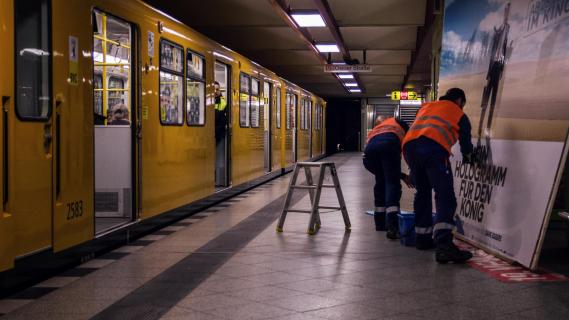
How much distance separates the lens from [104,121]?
8078 millimetres

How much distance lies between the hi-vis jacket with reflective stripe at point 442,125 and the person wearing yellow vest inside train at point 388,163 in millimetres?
1026

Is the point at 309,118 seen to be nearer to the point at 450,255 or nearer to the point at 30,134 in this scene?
the point at 450,255

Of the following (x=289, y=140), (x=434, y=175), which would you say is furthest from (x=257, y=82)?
(x=434, y=175)

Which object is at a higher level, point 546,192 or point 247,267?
point 546,192

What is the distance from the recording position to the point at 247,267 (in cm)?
587

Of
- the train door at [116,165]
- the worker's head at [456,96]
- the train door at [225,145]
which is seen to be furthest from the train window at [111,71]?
the worker's head at [456,96]

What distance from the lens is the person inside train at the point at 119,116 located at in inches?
310

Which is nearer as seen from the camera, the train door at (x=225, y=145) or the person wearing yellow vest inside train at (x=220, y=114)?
the person wearing yellow vest inside train at (x=220, y=114)

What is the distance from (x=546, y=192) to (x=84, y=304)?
3494 mm

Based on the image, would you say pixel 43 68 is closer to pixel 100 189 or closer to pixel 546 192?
pixel 100 189

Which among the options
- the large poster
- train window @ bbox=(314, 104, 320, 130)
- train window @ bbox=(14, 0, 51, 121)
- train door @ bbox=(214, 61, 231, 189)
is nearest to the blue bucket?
the large poster

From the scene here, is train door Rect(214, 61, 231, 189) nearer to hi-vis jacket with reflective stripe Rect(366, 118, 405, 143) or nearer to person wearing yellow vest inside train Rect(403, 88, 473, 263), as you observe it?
hi-vis jacket with reflective stripe Rect(366, 118, 405, 143)

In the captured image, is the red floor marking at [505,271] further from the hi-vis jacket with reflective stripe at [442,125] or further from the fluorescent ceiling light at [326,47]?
the fluorescent ceiling light at [326,47]

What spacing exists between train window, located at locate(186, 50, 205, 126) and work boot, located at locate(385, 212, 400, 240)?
10.6 feet
